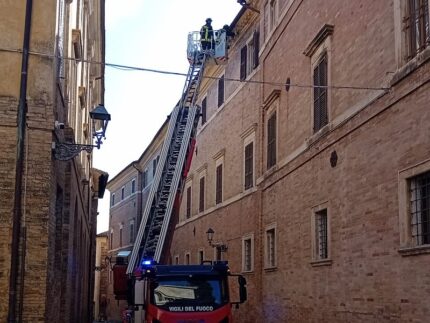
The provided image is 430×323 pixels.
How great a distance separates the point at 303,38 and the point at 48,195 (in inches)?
312

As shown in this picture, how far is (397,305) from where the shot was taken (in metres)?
10.3

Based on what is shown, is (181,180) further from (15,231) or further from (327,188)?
(15,231)

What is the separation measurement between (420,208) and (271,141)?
32.2 feet

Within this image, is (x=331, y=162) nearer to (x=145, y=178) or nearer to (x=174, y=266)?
(x=174, y=266)

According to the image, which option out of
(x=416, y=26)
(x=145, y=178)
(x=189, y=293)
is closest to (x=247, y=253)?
(x=189, y=293)

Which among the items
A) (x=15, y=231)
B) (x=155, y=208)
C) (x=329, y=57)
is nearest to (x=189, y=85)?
(x=155, y=208)

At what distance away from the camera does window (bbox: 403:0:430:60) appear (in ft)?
33.6

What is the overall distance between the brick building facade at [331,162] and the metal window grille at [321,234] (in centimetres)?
2

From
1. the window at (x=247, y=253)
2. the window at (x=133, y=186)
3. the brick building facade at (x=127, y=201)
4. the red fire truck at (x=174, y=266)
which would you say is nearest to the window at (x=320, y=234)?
the red fire truck at (x=174, y=266)

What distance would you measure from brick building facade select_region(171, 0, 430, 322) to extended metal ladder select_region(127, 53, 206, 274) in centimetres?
223

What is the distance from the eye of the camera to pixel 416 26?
34.5ft

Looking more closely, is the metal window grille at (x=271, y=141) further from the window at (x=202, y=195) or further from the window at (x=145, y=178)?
the window at (x=145, y=178)

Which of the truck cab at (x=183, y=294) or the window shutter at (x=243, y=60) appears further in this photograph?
the window shutter at (x=243, y=60)

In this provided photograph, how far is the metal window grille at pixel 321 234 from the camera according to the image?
1441 cm
